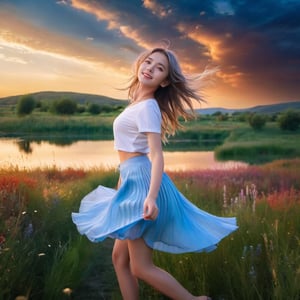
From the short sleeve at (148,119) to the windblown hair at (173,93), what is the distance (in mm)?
346

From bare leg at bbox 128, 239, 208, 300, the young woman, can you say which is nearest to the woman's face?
the young woman

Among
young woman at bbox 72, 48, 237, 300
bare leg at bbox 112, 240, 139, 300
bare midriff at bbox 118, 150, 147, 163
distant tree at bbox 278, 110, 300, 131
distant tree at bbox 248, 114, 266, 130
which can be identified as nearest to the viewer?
young woman at bbox 72, 48, 237, 300

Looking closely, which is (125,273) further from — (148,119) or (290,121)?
(290,121)

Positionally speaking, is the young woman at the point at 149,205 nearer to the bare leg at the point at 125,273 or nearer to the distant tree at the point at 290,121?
the bare leg at the point at 125,273

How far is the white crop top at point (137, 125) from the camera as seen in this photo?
9.90ft

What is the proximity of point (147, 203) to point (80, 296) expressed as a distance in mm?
1883

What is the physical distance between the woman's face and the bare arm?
452 millimetres

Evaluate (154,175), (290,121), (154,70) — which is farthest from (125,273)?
(290,121)

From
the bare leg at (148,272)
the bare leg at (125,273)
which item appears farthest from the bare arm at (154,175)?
the bare leg at (125,273)

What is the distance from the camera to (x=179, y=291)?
309 centimetres

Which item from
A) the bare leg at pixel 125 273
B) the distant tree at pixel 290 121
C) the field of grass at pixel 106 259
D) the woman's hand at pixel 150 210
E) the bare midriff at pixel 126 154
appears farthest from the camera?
the distant tree at pixel 290 121

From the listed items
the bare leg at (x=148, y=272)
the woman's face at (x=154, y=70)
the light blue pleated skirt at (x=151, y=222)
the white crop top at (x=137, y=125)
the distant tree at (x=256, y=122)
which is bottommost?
the distant tree at (x=256, y=122)

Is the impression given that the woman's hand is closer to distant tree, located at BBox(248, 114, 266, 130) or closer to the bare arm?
the bare arm

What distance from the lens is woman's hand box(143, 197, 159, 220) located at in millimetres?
2785
